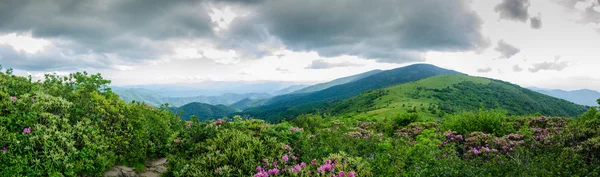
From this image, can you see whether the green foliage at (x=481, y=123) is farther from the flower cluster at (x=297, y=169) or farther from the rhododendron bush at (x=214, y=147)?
the flower cluster at (x=297, y=169)

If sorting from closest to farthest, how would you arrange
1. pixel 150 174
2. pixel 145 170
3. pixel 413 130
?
1. pixel 150 174
2. pixel 145 170
3. pixel 413 130

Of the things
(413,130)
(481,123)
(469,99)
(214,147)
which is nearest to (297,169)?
(214,147)

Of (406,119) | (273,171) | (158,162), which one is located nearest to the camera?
(273,171)

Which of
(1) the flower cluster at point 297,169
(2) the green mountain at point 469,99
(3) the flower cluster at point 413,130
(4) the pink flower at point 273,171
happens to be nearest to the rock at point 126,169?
(1) the flower cluster at point 297,169

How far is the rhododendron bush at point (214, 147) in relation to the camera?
6383mm

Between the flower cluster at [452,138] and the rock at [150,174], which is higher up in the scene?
the flower cluster at [452,138]

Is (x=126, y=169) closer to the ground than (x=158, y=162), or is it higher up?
higher up

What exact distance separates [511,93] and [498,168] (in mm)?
192509

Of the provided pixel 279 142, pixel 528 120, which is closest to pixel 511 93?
pixel 528 120

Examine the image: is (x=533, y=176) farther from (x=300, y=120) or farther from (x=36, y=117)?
(x=36, y=117)

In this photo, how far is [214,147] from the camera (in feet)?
25.0

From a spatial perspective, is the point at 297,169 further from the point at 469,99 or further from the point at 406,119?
the point at 469,99

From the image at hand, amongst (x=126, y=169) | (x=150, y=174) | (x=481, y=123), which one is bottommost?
(x=150, y=174)

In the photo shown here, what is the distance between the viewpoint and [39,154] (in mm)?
6488
